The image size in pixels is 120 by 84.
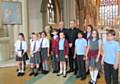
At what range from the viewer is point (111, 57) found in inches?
246

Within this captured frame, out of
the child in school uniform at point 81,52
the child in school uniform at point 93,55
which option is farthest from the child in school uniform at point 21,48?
the child in school uniform at point 93,55

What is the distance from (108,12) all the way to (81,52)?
898 inches

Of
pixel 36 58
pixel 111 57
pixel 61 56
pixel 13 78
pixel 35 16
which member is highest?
pixel 35 16

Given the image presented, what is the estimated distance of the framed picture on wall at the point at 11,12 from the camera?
12.5 m

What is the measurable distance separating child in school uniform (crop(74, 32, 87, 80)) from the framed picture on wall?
16.3ft

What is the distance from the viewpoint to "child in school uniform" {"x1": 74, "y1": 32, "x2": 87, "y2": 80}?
328 inches

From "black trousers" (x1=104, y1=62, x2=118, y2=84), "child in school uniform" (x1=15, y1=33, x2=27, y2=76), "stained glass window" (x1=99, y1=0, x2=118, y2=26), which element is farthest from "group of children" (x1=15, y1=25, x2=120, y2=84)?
"stained glass window" (x1=99, y1=0, x2=118, y2=26)

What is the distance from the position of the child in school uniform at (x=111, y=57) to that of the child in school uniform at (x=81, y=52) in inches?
79.9

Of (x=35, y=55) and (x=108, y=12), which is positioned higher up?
(x=108, y=12)

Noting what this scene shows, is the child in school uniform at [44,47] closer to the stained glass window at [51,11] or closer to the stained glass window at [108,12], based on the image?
the stained glass window at [51,11]

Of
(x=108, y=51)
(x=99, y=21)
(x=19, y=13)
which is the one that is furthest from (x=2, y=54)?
(x=99, y=21)

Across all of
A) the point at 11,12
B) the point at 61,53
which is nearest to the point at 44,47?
the point at 61,53

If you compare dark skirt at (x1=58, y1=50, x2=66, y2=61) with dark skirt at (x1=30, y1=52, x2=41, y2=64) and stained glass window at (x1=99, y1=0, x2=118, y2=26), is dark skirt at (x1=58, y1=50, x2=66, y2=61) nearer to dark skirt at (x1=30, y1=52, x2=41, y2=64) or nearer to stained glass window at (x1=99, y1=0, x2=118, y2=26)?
dark skirt at (x1=30, y1=52, x2=41, y2=64)

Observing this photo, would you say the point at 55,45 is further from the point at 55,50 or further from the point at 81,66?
the point at 81,66
